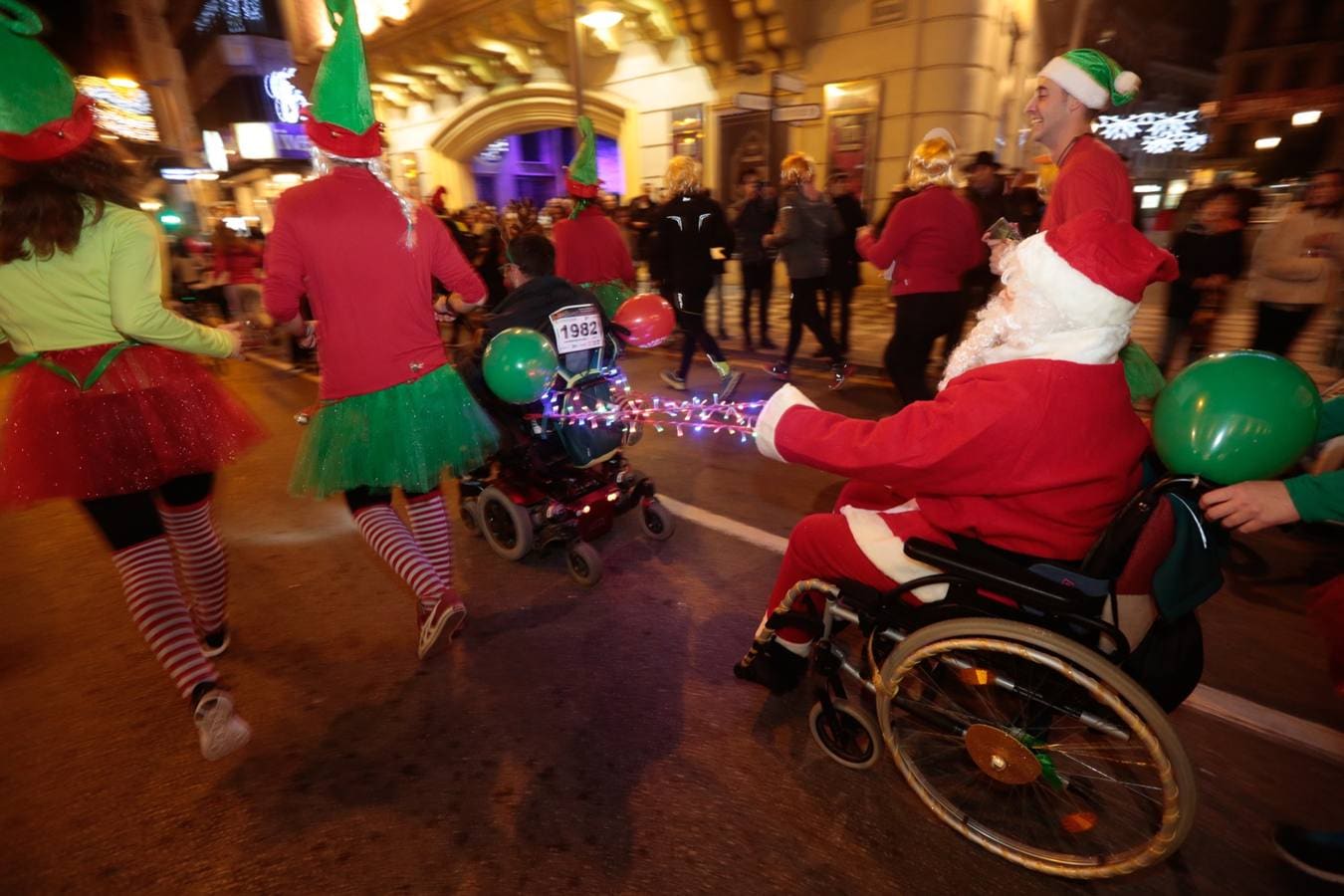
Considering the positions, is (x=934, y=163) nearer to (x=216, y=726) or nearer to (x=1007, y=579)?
(x=1007, y=579)

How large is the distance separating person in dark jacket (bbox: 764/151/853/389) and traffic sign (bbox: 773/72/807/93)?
15.2 ft

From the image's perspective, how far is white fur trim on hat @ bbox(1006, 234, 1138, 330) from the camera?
1.62 metres

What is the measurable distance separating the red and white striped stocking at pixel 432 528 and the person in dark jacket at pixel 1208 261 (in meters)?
6.08

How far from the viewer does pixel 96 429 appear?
2152 mm

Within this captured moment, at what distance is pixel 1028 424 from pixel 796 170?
5.60 meters

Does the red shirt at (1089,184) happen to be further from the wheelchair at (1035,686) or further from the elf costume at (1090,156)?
the wheelchair at (1035,686)

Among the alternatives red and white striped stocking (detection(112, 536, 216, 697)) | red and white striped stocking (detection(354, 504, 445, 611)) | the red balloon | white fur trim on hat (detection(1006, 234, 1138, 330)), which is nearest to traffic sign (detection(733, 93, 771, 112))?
the red balloon

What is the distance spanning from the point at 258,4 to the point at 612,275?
3766cm

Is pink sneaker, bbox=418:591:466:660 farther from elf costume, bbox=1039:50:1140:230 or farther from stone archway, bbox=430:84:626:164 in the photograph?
stone archway, bbox=430:84:626:164

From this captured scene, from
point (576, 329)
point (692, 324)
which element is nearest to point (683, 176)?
point (692, 324)

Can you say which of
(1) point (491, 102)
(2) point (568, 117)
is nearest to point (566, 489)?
(2) point (568, 117)

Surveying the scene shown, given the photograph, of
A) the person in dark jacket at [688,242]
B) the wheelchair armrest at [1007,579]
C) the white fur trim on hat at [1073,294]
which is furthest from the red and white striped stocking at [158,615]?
the person in dark jacket at [688,242]

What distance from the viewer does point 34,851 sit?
201 cm

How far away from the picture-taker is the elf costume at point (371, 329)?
2.27 metres
